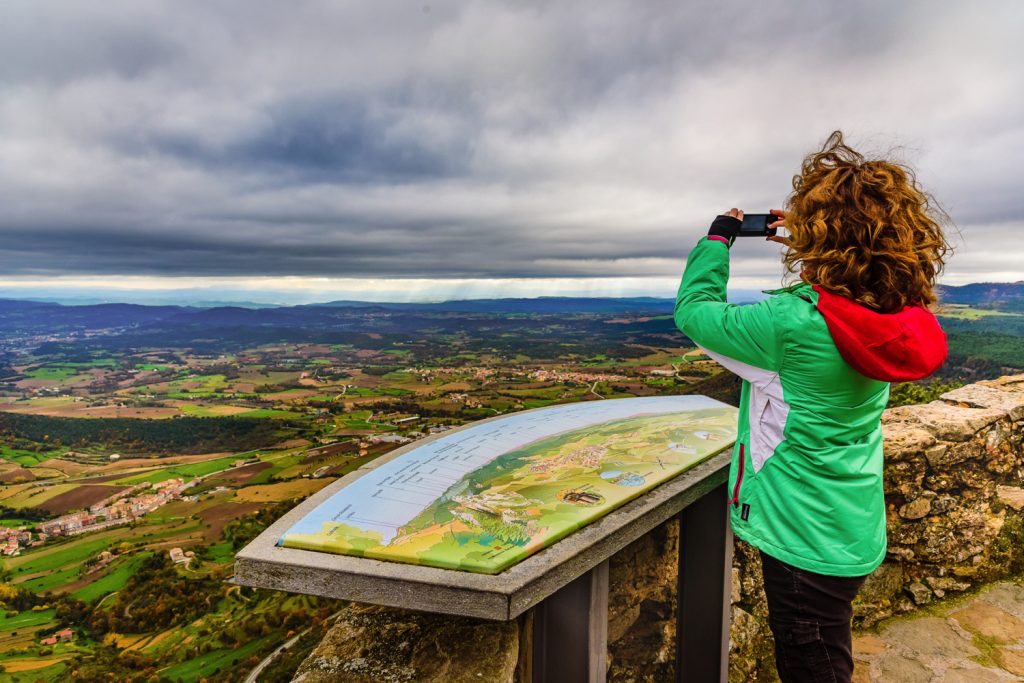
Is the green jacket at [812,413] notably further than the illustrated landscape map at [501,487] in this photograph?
No

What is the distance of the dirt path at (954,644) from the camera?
9.79 feet

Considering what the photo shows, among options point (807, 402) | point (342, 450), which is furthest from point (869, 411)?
point (342, 450)

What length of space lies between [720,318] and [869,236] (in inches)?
21.1

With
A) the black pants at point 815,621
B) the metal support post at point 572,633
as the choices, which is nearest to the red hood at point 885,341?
the black pants at point 815,621

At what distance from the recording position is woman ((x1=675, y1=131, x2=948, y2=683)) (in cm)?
156

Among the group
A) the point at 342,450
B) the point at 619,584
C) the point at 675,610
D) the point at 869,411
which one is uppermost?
the point at 869,411

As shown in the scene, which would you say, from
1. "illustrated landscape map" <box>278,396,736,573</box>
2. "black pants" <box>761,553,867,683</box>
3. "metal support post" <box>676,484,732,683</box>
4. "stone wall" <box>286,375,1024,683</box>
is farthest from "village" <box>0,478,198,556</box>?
"black pants" <box>761,553,867,683</box>

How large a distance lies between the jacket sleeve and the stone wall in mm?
1757

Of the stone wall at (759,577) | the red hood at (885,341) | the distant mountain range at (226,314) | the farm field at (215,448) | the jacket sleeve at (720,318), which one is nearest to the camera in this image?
the red hood at (885,341)

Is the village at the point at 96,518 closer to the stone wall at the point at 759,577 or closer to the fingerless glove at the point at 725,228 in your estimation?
the stone wall at the point at 759,577

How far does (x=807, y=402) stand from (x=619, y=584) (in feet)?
6.51

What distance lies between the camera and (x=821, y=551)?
1743mm

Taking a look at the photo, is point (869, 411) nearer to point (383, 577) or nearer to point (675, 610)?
point (383, 577)

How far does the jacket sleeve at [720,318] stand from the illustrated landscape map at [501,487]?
1.03 m
